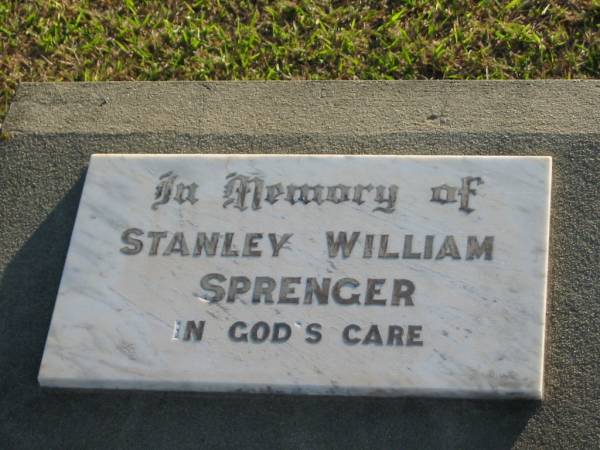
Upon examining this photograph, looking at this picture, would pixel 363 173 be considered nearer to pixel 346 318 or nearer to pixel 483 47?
pixel 346 318

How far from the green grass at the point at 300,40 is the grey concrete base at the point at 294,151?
322mm

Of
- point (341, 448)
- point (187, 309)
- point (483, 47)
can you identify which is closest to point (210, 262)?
point (187, 309)

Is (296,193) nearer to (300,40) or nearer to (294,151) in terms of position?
(294,151)

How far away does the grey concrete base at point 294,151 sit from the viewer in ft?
13.5

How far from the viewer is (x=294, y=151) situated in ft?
15.7

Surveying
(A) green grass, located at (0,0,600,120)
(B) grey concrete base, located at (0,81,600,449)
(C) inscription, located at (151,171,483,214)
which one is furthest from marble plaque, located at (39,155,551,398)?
(A) green grass, located at (0,0,600,120)

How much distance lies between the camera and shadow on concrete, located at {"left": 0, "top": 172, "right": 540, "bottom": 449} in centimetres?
409

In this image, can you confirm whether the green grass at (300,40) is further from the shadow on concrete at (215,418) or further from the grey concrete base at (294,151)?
the shadow on concrete at (215,418)

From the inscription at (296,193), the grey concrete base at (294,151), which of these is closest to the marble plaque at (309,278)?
the inscription at (296,193)

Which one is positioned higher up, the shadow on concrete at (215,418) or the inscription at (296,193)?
the inscription at (296,193)

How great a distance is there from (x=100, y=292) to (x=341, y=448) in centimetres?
106

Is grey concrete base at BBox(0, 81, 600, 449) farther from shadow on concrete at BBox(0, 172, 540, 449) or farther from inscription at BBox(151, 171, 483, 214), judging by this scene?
inscription at BBox(151, 171, 483, 214)

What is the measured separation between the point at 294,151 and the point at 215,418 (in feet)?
3.82

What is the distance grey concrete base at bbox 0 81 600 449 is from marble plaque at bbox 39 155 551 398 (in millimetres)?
121
